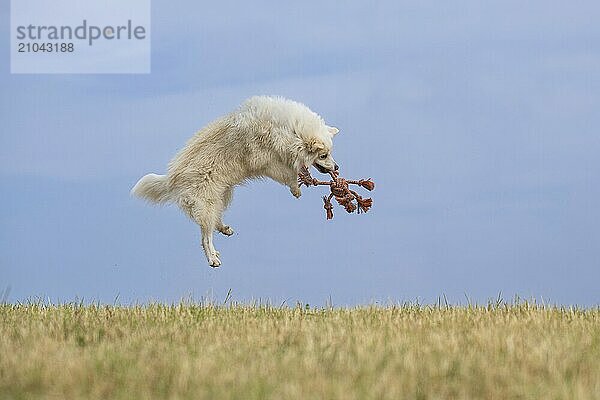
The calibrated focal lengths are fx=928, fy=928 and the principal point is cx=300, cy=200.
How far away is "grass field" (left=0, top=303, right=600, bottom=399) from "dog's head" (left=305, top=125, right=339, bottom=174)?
7.69 feet

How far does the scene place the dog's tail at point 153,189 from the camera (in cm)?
1094

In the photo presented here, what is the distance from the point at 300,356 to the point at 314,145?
468 cm

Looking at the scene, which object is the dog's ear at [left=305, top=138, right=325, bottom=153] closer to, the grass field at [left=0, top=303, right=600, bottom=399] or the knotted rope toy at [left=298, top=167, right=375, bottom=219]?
the knotted rope toy at [left=298, top=167, right=375, bottom=219]

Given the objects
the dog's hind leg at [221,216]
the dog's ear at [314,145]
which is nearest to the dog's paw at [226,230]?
the dog's hind leg at [221,216]

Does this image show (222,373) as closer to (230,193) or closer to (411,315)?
(411,315)

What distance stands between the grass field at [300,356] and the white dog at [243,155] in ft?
7.56

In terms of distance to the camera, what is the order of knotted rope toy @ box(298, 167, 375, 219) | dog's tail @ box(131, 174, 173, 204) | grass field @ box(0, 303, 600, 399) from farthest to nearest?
dog's tail @ box(131, 174, 173, 204), knotted rope toy @ box(298, 167, 375, 219), grass field @ box(0, 303, 600, 399)

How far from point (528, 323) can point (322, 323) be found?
5.63 feet

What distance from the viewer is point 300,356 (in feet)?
18.6

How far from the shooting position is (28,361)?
540cm

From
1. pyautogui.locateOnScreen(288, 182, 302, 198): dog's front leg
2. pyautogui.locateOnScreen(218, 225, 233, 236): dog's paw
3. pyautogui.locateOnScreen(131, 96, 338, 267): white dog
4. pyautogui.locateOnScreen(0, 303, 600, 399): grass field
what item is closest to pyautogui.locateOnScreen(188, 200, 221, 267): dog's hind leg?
pyautogui.locateOnScreen(131, 96, 338, 267): white dog

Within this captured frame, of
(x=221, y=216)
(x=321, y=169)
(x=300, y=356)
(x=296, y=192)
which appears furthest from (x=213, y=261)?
(x=300, y=356)

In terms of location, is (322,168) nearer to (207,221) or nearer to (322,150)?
(322,150)

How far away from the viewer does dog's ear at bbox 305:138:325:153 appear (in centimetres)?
1007
